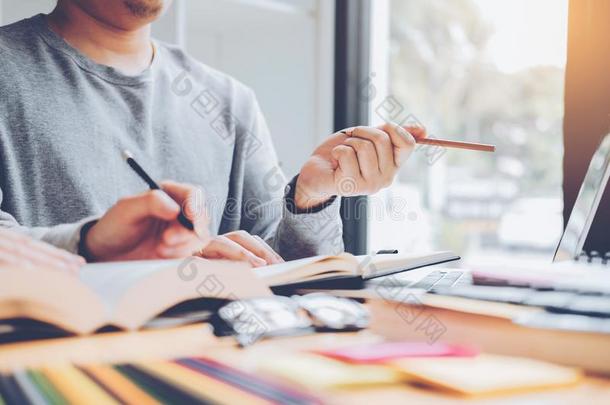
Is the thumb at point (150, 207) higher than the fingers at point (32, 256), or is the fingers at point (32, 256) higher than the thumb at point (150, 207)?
the thumb at point (150, 207)

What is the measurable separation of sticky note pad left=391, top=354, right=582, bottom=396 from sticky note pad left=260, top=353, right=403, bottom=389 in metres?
0.01

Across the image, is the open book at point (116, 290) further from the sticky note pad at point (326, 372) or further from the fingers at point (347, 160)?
the fingers at point (347, 160)

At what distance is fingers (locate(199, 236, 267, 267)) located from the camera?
2.35 feet

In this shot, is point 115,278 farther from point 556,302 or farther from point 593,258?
point 593,258

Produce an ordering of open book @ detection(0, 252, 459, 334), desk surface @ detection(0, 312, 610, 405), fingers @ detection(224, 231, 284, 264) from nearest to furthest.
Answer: desk surface @ detection(0, 312, 610, 405) → open book @ detection(0, 252, 459, 334) → fingers @ detection(224, 231, 284, 264)

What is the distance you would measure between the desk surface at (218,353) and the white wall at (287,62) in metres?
1.13

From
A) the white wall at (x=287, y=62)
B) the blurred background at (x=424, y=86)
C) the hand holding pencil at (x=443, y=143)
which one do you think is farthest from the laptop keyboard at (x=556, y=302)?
the white wall at (x=287, y=62)

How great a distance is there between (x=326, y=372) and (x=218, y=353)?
3.5 inches

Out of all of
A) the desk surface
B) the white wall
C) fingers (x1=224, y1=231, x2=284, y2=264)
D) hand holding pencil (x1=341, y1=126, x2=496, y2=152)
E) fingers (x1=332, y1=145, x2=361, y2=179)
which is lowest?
fingers (x1=224, y1=231, x2=284, y2=264)

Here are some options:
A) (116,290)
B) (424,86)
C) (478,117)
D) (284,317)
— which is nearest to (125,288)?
(116,290)

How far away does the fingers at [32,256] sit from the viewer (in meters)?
0.48

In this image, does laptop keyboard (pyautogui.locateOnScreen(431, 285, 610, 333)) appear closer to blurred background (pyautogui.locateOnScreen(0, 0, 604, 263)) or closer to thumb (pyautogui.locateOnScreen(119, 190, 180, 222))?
thumb (pyautogui.locateOnScreen(119, 190, 180, 222))

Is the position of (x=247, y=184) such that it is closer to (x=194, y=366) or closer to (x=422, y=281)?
(x=422, y=281)

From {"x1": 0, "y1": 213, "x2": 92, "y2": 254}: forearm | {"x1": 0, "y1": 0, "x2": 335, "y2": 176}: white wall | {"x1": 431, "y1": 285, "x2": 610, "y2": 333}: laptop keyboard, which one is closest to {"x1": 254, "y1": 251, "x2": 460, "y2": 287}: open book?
{"x1": 431, "y1": 285, "x2": 610, "y2": 333}: laptop keyboard
